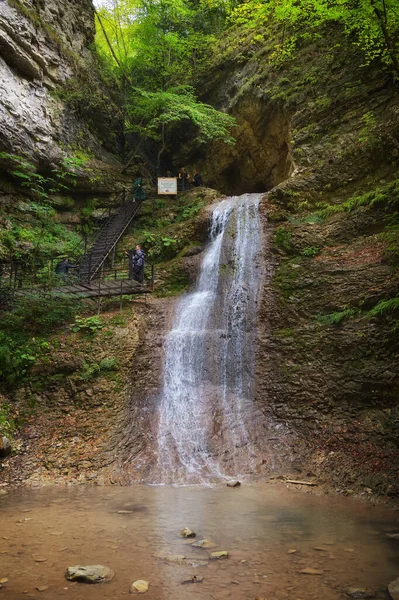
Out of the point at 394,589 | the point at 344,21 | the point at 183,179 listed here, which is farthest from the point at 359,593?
the point at 183,179

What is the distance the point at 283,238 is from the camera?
1437 centimetres

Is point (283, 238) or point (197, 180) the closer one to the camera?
point (283, 238)

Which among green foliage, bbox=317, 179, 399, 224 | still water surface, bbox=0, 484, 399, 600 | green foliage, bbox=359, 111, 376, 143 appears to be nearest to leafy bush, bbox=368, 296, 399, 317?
green foliage, bbox=317, 179, 399, 224

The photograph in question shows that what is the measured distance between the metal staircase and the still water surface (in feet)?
35.4

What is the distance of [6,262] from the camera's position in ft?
49.0

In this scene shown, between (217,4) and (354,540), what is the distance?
28478 millimetres

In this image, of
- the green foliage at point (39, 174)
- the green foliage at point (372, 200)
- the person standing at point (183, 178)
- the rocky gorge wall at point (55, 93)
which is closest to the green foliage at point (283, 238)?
the green foliage at point (372, 200)

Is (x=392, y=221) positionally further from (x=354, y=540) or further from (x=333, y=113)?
(x=354, y=540)

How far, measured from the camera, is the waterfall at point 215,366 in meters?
9.06

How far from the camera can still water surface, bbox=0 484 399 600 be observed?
3.67 m

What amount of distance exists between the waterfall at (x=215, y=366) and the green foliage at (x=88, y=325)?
222 centimetres

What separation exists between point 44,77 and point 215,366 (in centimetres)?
1488

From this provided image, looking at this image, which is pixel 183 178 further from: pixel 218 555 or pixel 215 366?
pixel 218 555

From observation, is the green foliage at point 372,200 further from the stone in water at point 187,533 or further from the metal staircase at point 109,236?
the stone in water at point 187,533
